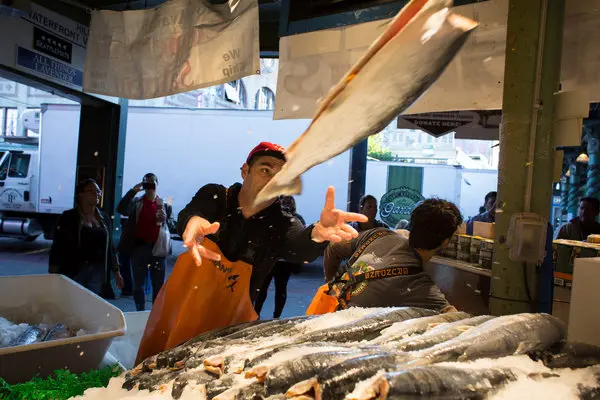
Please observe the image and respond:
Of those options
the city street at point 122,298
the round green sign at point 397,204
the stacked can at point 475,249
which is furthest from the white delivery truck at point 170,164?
the stacked can at point 475,249

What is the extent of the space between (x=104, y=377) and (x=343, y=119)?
1447 mm

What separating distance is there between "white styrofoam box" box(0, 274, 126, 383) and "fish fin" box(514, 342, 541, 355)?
1630 millimetres

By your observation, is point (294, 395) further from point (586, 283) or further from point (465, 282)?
point (465, 282)

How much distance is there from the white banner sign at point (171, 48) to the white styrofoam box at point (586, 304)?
10.9 ft

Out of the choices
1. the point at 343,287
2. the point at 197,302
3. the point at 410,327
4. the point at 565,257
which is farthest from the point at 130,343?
the point at 565,257

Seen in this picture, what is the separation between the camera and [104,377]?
6.08 feet

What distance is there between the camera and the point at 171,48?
481 cm

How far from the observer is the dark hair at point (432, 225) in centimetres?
231

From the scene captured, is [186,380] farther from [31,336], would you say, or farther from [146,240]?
[146,240]

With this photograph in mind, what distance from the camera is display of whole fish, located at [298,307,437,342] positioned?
1495 mm

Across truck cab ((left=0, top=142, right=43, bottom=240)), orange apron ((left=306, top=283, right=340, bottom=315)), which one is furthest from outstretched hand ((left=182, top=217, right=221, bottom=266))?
truck cab ((left=0, top=142, right=43, bottom=240))

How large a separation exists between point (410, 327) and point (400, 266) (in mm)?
748

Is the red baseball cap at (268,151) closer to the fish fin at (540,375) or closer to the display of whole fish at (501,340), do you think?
the display of whole fish at (501,340)

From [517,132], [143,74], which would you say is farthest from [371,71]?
[143,74]
